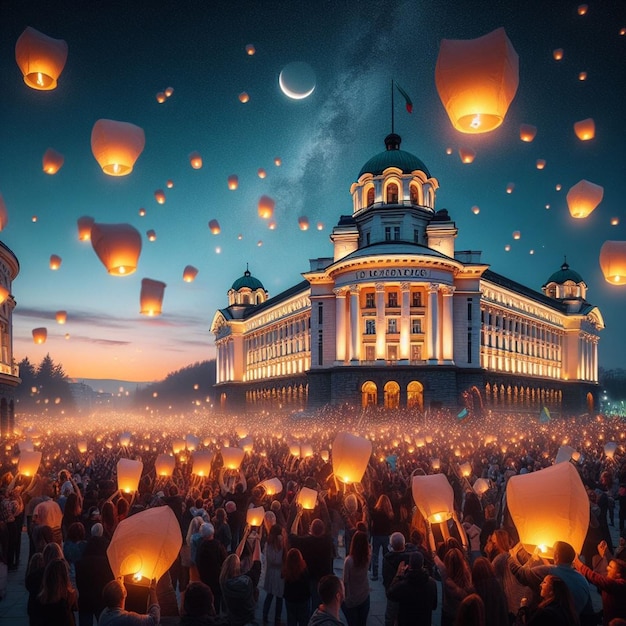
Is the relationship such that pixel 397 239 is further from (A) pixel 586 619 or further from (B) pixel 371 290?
(A) pixel 586 619

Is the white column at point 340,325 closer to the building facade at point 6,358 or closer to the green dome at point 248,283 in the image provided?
the building facade at point 6,358

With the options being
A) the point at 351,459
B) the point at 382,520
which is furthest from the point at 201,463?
the point at 382,520

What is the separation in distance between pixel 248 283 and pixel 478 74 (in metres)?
109

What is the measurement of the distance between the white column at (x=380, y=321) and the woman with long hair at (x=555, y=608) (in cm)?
5753

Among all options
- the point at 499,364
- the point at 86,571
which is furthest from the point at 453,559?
the point at 499,364

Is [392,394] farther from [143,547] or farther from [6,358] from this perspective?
[143,547]

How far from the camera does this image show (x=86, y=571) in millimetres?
8445

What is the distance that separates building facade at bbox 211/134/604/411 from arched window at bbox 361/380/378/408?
97mm

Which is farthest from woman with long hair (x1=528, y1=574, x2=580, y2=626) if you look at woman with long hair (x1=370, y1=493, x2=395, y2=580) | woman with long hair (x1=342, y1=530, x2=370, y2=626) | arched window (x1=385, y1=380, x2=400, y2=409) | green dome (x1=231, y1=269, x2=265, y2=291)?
green dome (x1=231, y1=269, x2=265, y2=291)

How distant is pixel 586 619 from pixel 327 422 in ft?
161

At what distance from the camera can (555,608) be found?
5934mm

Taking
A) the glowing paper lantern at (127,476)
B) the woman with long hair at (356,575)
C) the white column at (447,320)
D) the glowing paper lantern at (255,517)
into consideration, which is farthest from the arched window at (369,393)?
the woman with long hair at (356,575)

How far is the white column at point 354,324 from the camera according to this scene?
64.5 m

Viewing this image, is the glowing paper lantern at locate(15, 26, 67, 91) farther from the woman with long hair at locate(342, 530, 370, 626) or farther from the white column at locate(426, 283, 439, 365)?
the white column at locate(426, 283, 439, 365)
